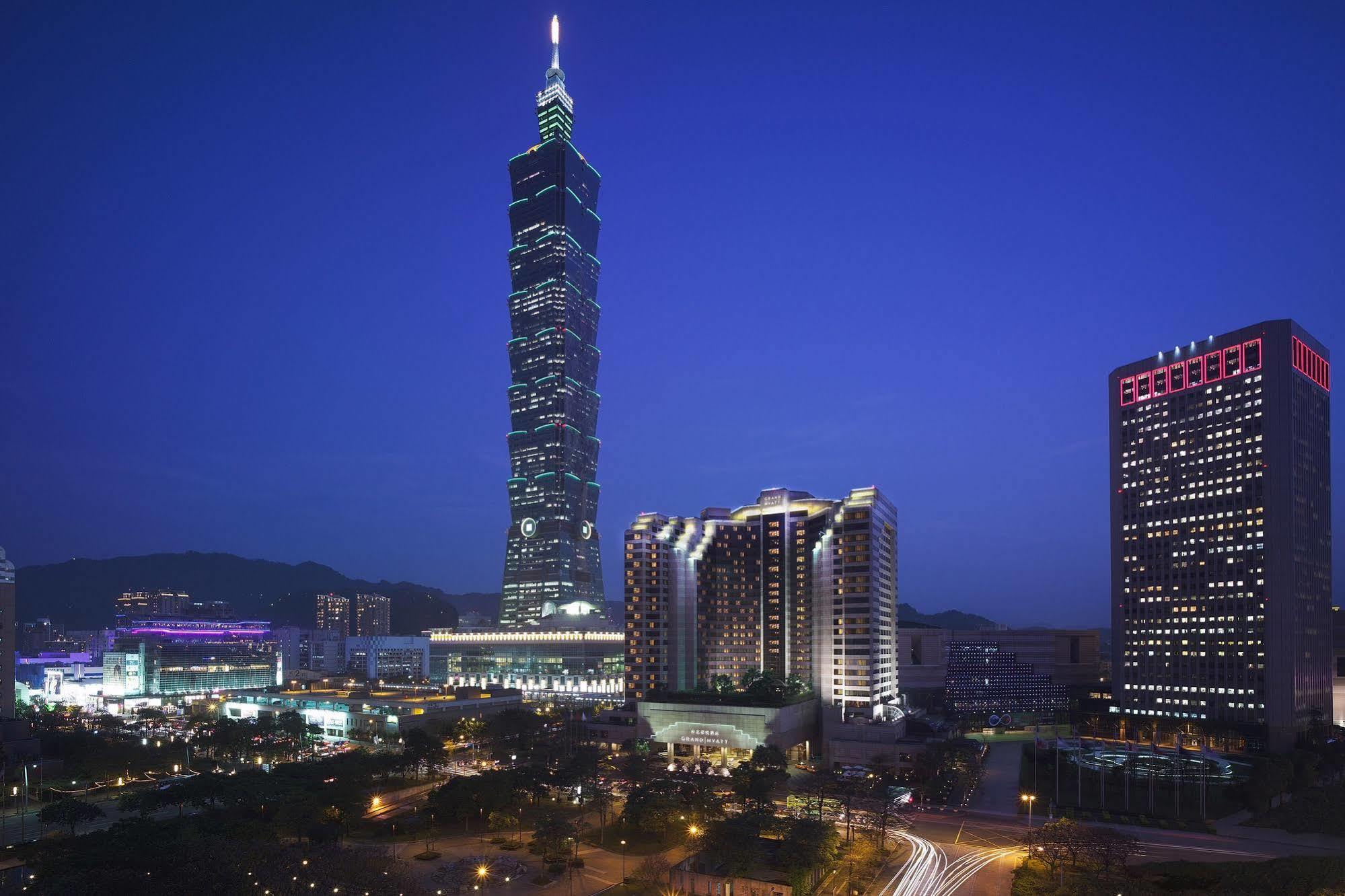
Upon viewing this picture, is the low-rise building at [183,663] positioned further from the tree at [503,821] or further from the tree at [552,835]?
the tree at [552,835]

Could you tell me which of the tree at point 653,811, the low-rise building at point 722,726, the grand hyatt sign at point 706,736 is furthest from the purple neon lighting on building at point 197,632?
Answer: the tree at point 653,811

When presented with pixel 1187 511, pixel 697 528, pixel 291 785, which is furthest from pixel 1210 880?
pixel 697 528

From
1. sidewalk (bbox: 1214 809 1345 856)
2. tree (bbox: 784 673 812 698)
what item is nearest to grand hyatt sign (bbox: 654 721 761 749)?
tree (bbox: 784 673 812 698)

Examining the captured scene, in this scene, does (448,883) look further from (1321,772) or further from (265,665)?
(265,665)

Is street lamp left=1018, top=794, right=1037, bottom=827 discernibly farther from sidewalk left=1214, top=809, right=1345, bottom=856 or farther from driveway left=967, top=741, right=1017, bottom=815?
sidewalk left=1214, top=809, right=1345, bottom=856

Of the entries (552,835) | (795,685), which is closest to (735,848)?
(552,835)
